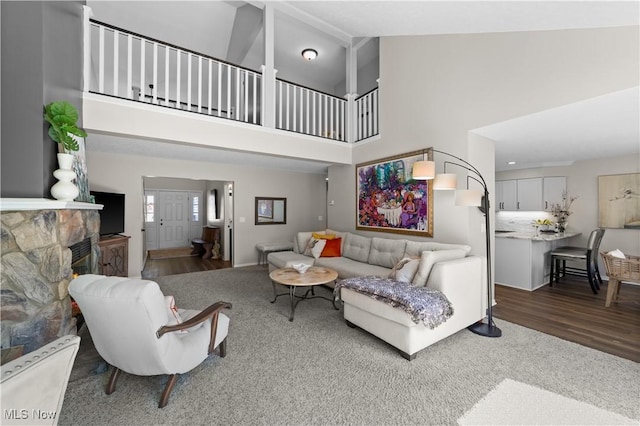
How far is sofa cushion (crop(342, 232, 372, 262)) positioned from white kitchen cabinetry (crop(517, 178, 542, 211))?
4113 millimetres

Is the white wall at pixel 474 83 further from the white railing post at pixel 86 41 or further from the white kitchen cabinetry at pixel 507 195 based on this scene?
the white railing post at pixel 86 41

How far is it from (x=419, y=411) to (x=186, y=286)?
13.4 ft

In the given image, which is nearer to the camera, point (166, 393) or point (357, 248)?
point (166, 393)

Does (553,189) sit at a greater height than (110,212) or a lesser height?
greater

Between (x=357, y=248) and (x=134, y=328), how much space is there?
135 inches

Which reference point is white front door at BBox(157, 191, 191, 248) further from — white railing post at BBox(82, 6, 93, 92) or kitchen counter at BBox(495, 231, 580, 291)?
kitchen counter at BBox(495, 231, 580, 291)

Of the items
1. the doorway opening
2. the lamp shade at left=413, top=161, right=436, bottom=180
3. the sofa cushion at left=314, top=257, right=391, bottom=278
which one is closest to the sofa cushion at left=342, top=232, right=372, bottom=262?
the sofa cushion at left=314, top=257, right=391, bottom=278

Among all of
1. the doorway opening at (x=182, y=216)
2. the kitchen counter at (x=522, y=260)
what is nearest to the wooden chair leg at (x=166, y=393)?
the kitchen counter at (x=522, y=260)

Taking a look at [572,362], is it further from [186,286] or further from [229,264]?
[229,264]

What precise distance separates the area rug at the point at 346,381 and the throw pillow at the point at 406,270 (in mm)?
684

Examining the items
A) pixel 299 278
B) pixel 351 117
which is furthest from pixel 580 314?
pixel 351 117

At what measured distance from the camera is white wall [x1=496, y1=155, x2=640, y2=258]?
471 centimetres

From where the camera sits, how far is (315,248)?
15.7 feet

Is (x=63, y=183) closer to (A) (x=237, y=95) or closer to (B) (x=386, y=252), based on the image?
(A) (x=237, y=95)
